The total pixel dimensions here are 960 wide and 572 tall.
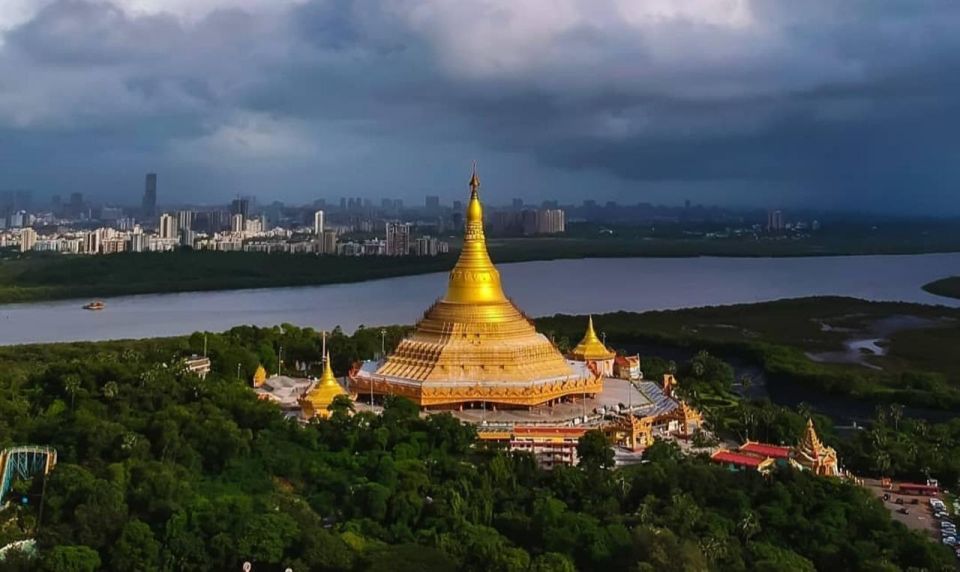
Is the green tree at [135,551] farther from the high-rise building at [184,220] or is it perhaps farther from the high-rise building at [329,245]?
the high-rise building at [184,220]

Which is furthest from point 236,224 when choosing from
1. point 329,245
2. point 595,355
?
point 595,355

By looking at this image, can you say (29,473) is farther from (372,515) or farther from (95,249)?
(95,249)

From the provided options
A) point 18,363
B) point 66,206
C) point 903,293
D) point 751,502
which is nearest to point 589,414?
point 751,502

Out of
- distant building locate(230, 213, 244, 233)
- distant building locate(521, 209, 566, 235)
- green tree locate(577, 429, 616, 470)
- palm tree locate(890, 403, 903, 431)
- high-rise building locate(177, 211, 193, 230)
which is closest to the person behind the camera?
green tree locate(577, 429, 616, 470)

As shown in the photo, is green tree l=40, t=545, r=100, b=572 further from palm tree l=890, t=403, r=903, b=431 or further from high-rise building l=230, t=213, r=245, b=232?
high-rise building l=230, t=213, r=245, b=232

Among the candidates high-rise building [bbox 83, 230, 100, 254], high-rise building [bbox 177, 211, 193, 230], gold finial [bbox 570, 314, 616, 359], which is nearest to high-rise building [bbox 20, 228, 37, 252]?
high-rise building [bbox 83, 230, 100, 254]

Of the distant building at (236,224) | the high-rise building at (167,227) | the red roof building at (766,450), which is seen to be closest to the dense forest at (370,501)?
the red roof building at (766,450)
